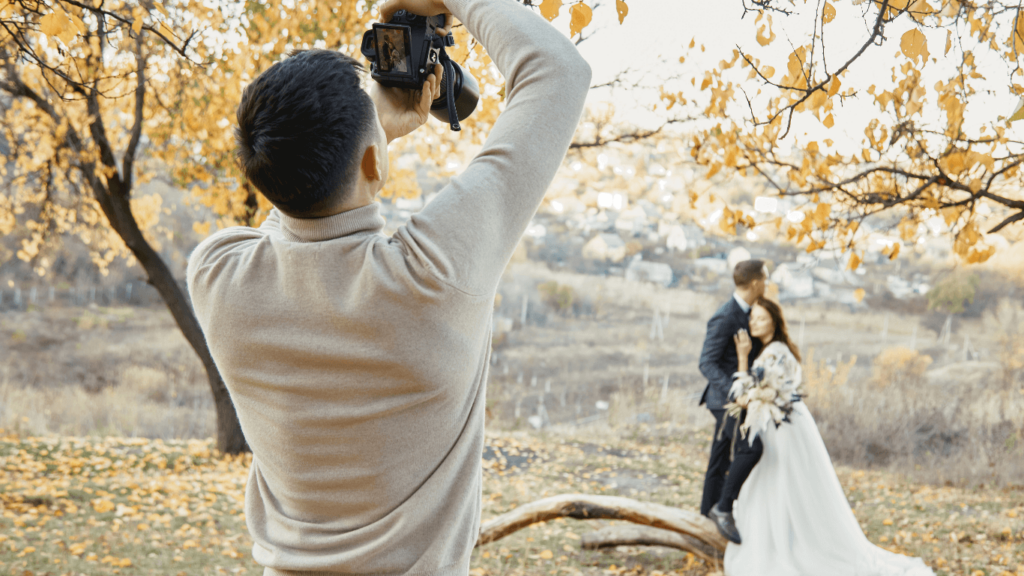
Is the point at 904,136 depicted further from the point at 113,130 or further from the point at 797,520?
the point at 113,130

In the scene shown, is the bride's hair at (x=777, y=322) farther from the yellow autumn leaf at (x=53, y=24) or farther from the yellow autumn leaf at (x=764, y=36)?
the yellow autumn leaf at (x=53, y=24)

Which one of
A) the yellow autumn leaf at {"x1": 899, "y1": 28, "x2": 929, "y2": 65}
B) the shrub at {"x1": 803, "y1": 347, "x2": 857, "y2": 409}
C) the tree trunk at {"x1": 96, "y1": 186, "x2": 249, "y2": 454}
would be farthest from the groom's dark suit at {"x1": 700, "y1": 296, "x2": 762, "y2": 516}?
the shrub at {"x1": 803, "y1": 347, "x2": 857, "y2": 409}

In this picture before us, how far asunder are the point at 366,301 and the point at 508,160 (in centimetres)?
21

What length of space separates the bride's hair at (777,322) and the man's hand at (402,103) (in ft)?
11.4

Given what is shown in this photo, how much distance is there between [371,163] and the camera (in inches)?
31.4

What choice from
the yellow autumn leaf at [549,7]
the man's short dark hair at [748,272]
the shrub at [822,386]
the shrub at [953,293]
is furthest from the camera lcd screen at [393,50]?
the shrub at [953,293]

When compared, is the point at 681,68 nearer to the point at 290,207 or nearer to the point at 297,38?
the point at 297,38

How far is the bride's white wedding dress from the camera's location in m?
3.69

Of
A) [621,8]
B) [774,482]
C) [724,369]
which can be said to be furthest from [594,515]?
[621,8]

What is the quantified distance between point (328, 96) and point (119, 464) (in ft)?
21.3

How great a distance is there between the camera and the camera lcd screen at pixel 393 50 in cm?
87

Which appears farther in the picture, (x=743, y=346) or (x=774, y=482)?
(x=743, y=346)

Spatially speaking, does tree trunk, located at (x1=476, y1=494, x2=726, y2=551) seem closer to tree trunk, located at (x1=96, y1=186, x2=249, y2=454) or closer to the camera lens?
tree trunk, located at (x1=96, y1=186, x2=249, y2=454)

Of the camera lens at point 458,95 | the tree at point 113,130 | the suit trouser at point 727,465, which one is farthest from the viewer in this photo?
the tree at point 113,130
